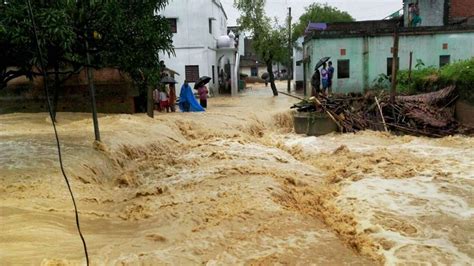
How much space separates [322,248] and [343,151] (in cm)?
678

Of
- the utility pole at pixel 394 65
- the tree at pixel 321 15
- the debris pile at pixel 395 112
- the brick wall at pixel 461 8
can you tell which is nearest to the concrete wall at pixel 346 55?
the debris pile at pixel 395 112

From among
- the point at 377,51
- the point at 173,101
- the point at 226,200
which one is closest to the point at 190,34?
the point at 173,101

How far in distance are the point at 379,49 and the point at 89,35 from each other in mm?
17550

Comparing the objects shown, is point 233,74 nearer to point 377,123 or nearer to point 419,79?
point 419,79

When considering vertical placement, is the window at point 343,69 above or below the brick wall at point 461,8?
below

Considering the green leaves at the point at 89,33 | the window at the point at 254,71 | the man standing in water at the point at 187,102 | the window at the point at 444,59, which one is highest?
the green leaves at the point at 89,33

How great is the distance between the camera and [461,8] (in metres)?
25.6

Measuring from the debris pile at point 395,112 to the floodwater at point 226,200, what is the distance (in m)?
1.20

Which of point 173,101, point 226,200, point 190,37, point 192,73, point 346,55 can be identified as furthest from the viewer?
point 192,73

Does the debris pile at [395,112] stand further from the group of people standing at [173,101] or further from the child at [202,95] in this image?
the child at [202,95]

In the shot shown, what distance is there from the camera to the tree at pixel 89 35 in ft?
19.6

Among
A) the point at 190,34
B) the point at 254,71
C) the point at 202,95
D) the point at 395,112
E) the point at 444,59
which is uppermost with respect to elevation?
the point at 190,34

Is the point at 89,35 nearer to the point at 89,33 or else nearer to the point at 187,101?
the point at 89,33

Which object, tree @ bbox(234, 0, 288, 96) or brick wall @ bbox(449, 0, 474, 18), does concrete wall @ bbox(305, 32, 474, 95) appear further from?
tree @ bbox(234, 0, 288, 96)
